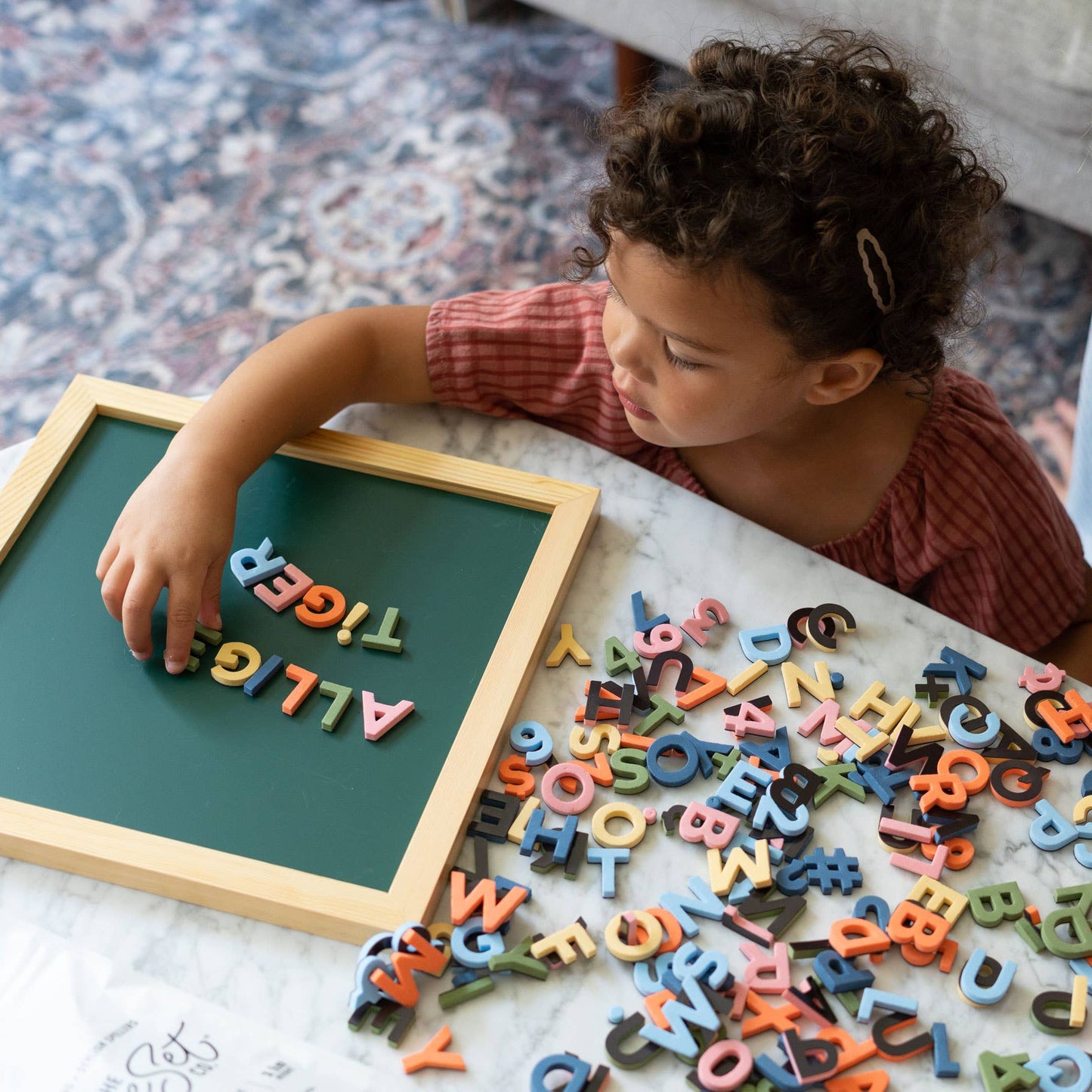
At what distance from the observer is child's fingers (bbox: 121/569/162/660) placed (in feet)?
2.74

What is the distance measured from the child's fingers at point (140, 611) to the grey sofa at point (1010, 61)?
3.57 ft

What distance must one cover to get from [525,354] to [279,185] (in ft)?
3.97

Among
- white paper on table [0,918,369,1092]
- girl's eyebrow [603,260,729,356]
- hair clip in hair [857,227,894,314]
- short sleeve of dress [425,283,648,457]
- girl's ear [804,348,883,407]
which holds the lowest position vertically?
white paper on table [0,918,369,1092]

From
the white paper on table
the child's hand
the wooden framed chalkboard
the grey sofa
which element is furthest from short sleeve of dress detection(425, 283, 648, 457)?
the grey sofa

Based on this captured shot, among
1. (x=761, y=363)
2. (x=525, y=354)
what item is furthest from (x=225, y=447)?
(x=761, y=363)

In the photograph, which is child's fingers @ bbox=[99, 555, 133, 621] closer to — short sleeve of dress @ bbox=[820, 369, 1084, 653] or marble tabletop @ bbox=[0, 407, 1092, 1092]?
marble tabletop @ bbox=[0, 407, 1092, 1092]

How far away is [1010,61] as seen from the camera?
1571 mm

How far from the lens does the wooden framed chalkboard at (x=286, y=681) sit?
0.75m

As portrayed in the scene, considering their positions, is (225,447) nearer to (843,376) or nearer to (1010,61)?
(843,376)

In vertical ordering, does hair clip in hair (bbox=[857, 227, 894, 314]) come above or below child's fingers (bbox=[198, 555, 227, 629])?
above

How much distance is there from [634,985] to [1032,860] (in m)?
0.29

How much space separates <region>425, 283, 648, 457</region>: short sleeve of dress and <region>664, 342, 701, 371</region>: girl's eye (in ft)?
0.46

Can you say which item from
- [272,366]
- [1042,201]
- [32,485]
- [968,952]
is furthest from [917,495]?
[1042,201]

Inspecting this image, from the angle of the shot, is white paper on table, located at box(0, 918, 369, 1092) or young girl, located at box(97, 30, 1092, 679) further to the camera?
young girl, located at box(97, 30, 1092, 679)
